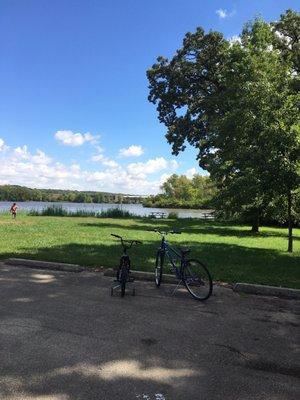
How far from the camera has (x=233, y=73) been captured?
27453 mm

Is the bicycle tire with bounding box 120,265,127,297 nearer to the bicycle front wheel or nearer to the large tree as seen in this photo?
the bicycle front wheel

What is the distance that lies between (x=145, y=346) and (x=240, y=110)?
14349 millimetres

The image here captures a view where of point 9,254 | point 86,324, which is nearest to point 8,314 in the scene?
point 86,324

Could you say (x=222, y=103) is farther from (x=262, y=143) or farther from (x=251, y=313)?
(x=251, y=313)

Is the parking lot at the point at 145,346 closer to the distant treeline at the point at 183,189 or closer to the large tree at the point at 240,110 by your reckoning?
the large tree at the point at 240,110

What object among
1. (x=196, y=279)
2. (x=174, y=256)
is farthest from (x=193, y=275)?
(x=174, y=256)

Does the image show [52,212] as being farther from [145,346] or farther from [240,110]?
[145,346]

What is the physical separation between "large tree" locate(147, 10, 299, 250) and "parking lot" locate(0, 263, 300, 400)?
8.78 m

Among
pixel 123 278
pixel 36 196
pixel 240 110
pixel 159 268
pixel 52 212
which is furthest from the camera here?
pixel 36 196

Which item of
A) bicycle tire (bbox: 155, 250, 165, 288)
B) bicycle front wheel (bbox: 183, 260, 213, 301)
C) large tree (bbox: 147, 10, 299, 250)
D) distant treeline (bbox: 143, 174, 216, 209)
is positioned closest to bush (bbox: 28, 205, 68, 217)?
large tree (bbox: 147, 10, 299, 250)

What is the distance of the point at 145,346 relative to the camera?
538 centimetres

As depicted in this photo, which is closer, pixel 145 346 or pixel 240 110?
pixel 145 346

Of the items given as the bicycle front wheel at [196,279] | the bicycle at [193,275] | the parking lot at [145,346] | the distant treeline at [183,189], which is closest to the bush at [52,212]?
the parking lot at [145,346]

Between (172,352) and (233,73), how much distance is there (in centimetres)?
2467
